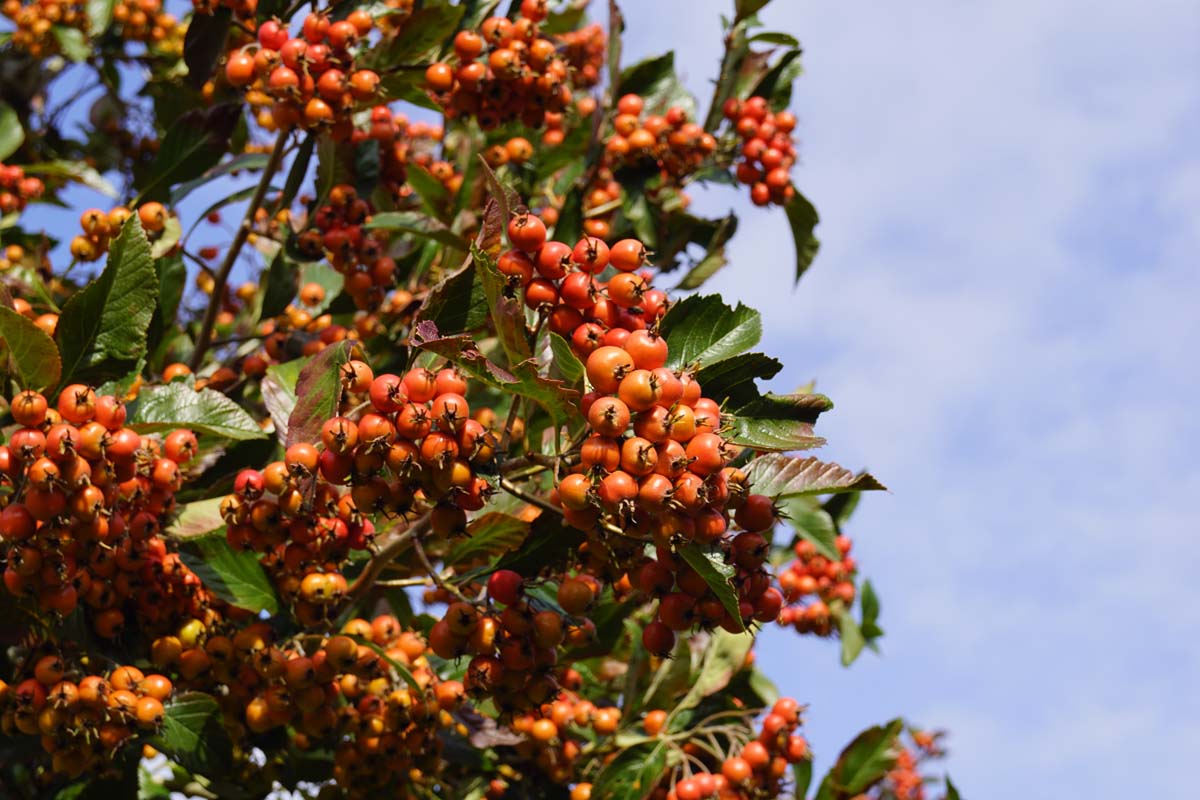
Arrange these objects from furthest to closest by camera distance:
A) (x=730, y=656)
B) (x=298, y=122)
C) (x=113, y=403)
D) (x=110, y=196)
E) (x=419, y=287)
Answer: (x=110, y=196), (x=419, y=287), (x=730, y=656), (x=298, y=122), (x=113, y=403)

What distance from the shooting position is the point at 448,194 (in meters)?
4.89

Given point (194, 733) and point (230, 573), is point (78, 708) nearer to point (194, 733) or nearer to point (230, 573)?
point (194, 733)

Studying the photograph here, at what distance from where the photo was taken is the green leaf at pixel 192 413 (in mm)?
3084

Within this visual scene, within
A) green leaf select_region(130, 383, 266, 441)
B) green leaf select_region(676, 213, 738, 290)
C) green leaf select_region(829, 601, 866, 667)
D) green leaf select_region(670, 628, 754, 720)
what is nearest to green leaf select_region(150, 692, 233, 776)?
green leaf select_region(130, 383, 266, 441)

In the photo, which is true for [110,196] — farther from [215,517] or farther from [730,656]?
[730,656]

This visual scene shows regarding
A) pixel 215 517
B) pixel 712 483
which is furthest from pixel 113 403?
pixel 712 483

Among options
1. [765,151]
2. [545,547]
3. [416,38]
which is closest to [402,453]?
[545,547]

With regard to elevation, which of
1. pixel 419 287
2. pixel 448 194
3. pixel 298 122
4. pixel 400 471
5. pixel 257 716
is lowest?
pixel 257 716

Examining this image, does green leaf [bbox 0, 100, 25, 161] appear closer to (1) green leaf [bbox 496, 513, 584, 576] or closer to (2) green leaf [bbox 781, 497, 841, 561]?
(1) green leaf [bbox 496, 513, 584, 576]

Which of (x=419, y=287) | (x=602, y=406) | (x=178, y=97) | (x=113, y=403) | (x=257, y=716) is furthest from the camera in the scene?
(x=178, y=97)

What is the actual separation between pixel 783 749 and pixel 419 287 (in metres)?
2.43

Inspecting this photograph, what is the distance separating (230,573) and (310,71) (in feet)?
5.35

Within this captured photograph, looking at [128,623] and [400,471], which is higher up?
[400,471]

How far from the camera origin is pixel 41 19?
6562 mm
